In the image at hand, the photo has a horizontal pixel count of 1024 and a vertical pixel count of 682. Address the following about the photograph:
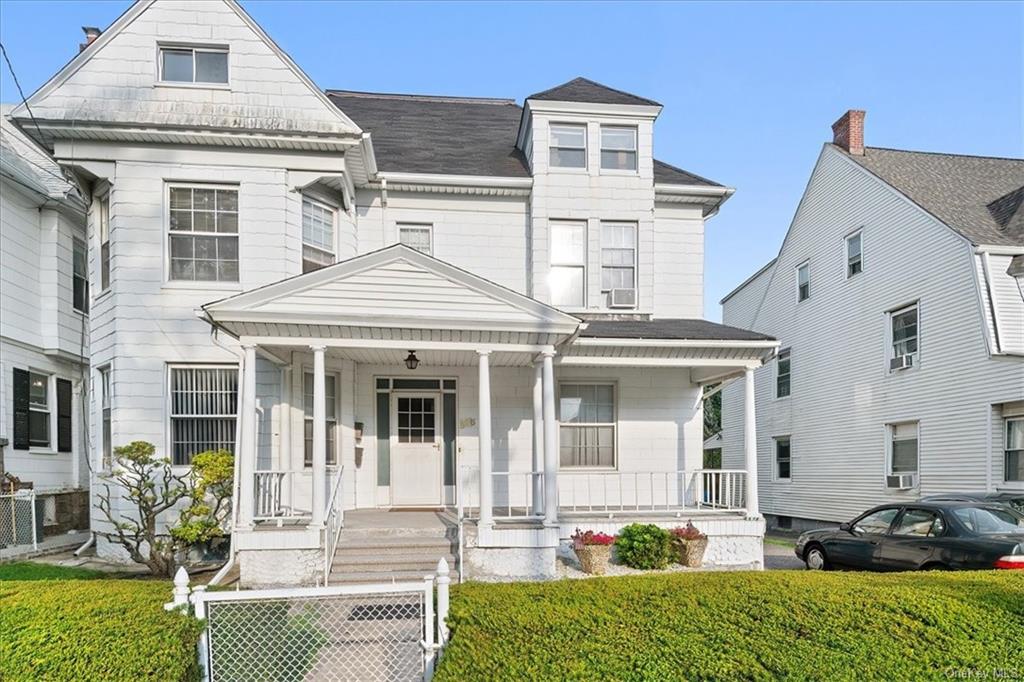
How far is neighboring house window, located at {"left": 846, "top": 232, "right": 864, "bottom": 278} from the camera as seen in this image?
1777cm

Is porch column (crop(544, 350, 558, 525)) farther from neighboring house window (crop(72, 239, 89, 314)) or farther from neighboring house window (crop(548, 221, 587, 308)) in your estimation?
neighboring house window (crop(72, 239, 89, 314))

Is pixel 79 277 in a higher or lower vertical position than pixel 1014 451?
higher

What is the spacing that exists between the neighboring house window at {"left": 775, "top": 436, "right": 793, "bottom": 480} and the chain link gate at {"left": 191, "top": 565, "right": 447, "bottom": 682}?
17.5 meters

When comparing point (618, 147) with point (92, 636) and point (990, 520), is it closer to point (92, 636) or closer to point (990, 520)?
point (990, 520)

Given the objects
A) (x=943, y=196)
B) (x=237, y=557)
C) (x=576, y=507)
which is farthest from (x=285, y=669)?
(x=943, y=196)

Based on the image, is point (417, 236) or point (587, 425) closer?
point (587, 425)

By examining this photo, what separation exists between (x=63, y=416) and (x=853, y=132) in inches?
835

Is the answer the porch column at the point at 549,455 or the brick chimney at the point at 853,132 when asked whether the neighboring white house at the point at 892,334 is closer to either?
the brick chimney at the point at 853,132

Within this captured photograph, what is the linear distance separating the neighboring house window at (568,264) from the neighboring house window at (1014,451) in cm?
927

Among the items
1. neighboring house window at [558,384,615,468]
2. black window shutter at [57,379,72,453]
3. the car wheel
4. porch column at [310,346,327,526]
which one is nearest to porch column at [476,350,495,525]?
porch column at [310,346,327,526]

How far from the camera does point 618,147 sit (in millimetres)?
12492

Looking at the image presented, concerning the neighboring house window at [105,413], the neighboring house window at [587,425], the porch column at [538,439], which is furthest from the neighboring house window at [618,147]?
the neighboring house window at [105,413]

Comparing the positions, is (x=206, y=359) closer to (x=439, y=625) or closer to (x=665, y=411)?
(x=439, y=625)

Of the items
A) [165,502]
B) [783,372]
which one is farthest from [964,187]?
[165,502]
